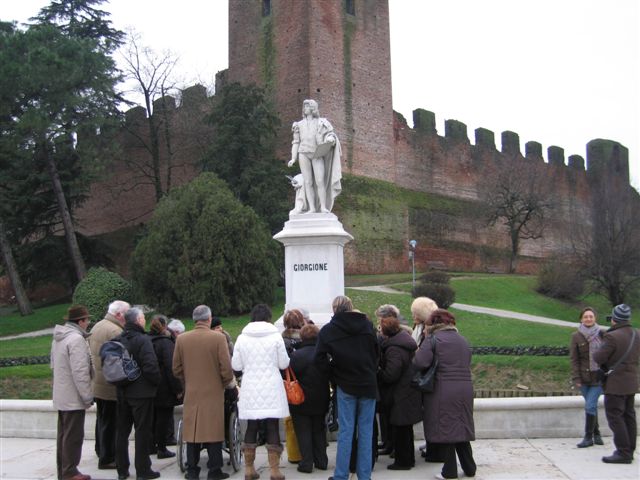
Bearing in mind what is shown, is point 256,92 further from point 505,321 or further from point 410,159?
point 505,321

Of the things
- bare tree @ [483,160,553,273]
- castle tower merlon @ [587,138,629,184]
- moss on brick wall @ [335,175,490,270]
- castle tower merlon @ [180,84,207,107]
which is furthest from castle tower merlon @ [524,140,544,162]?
castle tower merlon @ [180,84,207,107]

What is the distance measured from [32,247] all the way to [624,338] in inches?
1161

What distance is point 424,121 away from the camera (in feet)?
145

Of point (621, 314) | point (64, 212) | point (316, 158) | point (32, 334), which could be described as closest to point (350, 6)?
point (64, 212)

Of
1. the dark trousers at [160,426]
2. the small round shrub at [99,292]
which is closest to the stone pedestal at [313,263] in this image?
the dark trousers at [160,426]

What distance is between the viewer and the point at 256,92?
32.0 metres

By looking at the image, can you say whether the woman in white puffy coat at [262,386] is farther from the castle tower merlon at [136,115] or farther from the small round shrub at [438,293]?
the castle tower merlon at [136,115]

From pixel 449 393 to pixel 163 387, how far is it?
302cm

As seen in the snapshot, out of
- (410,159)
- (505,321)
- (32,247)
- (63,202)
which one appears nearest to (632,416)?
(505,321)

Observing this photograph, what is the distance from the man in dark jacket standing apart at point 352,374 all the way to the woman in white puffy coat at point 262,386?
415 mm

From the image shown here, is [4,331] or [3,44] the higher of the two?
[3,44]

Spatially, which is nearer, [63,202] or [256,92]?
[63,202]

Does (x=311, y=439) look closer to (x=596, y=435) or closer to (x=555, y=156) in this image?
(x=596, y=435)

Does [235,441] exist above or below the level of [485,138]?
below
